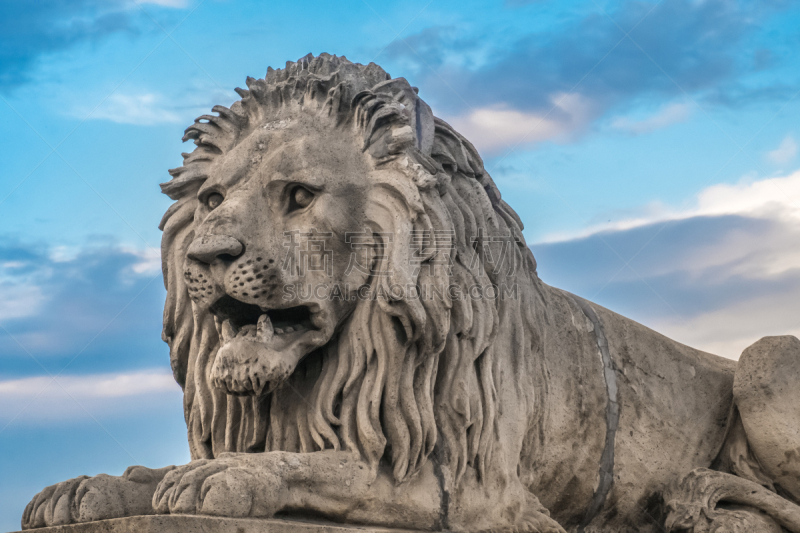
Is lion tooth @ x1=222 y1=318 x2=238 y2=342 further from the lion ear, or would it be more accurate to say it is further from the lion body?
the lion body

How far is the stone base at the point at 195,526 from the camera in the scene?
121 inches

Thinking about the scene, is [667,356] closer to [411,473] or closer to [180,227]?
[411,473]

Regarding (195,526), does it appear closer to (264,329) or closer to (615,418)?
(264,329)

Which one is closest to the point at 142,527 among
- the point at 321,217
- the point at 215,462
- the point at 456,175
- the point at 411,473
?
the point at 215,462

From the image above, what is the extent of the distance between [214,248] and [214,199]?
0.44 m

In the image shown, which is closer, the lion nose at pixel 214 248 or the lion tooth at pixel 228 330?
the lion nose at pixel 214 248

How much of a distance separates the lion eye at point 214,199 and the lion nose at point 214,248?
36 cm

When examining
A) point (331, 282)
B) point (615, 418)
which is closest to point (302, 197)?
point (331, 282)

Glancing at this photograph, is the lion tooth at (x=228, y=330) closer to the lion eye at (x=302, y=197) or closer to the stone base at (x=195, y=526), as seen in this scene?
the lion eye at (x=302, y=197)

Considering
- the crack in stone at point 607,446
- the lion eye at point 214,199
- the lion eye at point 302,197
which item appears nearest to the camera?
the lion eye at point 302,197

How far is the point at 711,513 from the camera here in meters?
4.45

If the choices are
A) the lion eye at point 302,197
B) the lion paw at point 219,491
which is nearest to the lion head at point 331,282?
the lion eye at point 302,197

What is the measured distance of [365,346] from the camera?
3.85 meters

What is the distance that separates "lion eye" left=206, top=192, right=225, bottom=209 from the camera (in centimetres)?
404
